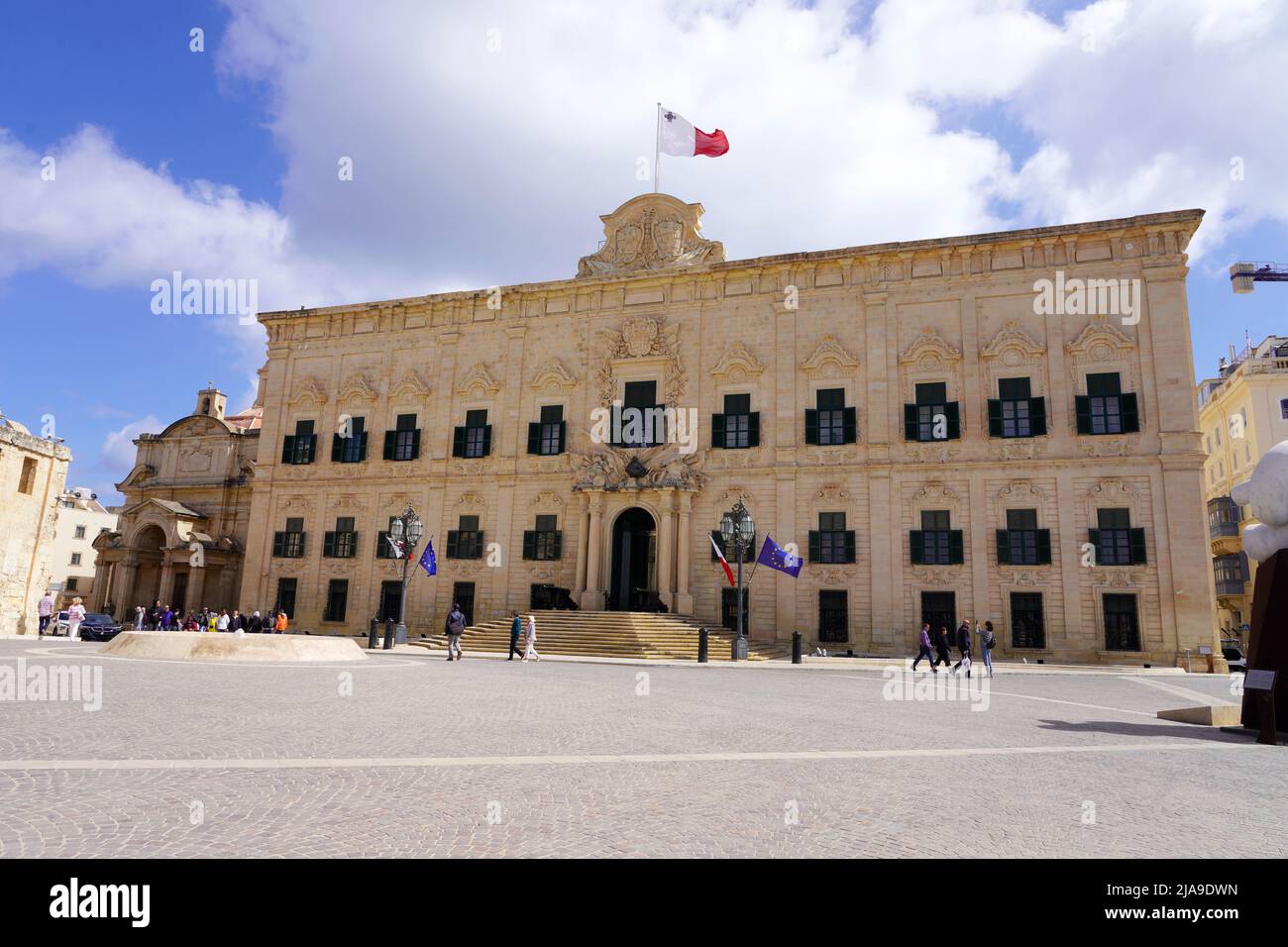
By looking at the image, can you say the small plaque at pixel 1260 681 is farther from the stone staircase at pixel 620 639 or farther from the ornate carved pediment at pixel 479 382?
the ornate carved pediment at pixel 479 382

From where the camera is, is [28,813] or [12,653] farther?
[12,653]

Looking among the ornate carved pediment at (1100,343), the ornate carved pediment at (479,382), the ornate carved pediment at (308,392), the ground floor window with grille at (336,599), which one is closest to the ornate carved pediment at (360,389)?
the ornate carved pediment at (308,392)

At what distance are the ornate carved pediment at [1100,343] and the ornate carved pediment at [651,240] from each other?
13134 millimetres

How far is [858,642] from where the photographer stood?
26516 millimetres

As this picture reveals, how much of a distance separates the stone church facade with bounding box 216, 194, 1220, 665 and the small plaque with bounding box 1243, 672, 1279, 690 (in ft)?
54.7

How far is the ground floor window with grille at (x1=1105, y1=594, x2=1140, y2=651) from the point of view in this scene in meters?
24.4

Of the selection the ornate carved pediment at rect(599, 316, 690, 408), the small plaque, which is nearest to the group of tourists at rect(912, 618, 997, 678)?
the small plaque

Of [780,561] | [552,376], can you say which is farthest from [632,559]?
[552,376]

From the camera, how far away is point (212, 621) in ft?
100

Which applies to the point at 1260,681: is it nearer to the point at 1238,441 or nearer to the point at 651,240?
the point at 651,240

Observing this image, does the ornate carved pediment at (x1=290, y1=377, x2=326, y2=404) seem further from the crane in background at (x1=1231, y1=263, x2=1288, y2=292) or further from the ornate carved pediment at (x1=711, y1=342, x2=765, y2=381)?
the crane in background at (x1=1231, y1=263, x2=1288, y2=292)
